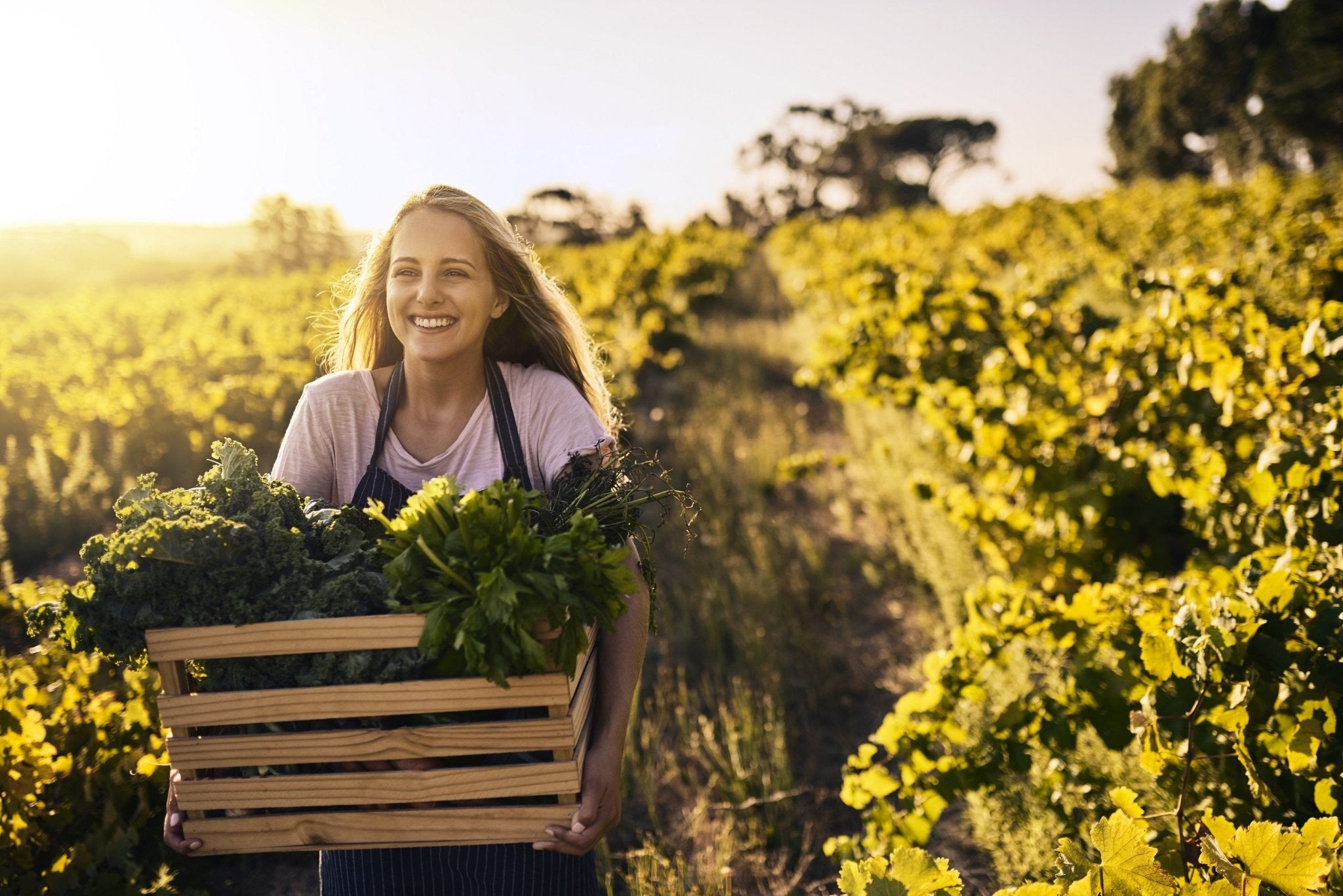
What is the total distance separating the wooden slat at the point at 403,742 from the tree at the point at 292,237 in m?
32.4

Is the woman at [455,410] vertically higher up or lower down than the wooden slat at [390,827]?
higher up

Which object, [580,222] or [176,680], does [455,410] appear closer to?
[176,680]

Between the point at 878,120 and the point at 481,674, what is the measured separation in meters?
66.4

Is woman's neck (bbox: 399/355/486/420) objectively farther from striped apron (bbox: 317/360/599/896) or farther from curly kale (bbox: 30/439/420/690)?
curly kale (bbox: 30/439/420/690)

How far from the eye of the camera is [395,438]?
189 centimetres

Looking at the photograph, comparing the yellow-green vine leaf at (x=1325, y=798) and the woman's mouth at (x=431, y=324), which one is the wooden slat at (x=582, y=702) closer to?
the woman's mouth at (x=431, y=324)

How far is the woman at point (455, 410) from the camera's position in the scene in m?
1.65

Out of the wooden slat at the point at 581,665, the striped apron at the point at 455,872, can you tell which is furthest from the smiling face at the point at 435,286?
the wooden slat at the point at 581,665

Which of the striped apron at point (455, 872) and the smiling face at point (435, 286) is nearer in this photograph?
the striped apron at point (455, 872)

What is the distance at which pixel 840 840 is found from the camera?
178cm

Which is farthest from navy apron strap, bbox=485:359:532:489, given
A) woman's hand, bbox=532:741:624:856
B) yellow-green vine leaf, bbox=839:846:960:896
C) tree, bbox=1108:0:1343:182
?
tree, bbox=1108:0:1343:182

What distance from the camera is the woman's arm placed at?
55.0 inches

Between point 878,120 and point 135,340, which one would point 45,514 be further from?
point 878,120

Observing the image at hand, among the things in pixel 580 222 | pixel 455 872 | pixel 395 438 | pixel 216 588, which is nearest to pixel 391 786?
pixel 216 588
